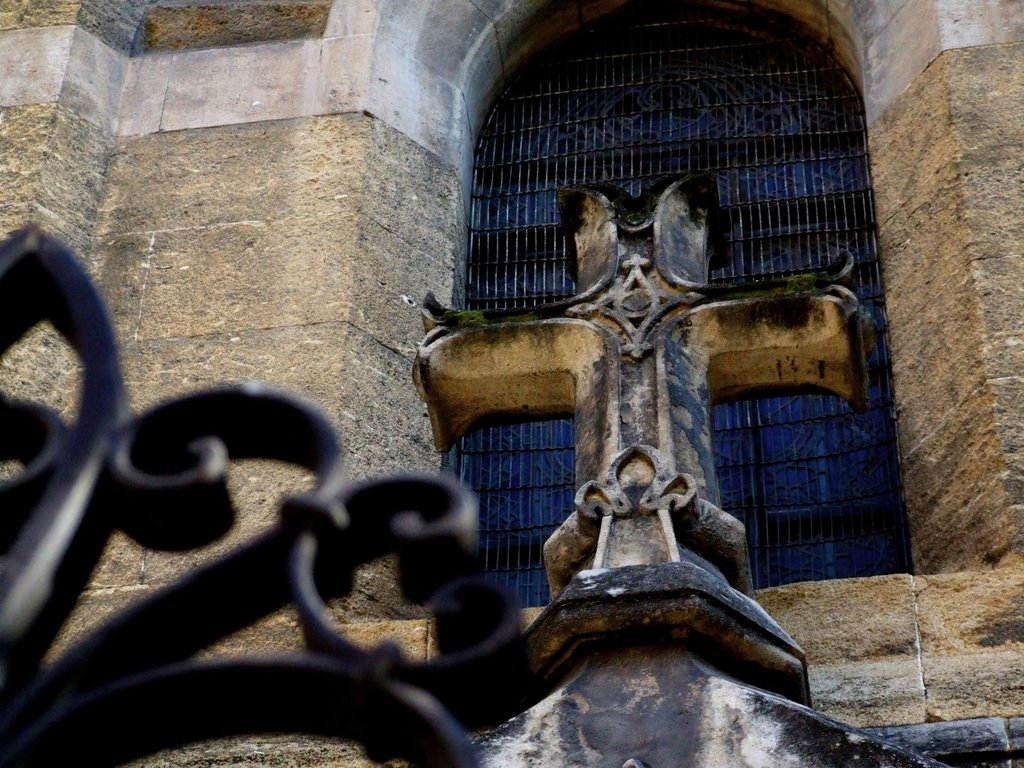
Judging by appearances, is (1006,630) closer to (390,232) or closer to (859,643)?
(859,643)

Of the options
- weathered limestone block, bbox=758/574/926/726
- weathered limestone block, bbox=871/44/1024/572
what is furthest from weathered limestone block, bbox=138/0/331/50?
weathered limestone block, bbox=758/574/926/726

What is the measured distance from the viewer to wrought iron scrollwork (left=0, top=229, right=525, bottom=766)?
1.88 meters

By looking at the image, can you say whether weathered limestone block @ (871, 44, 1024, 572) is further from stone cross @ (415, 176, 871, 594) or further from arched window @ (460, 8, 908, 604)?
stone cross @ (415, 176, 871, 594)

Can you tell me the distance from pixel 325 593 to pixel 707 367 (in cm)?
273

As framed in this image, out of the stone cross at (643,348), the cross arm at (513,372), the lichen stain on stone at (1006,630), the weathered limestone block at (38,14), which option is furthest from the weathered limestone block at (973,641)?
the weathered limestone block at (38,14)

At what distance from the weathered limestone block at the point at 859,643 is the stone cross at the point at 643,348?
16.4 inches

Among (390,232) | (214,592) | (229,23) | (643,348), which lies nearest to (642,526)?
(643,348)

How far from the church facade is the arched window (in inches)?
4.9

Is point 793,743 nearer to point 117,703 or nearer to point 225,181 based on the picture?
point 117,703

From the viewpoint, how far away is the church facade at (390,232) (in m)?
4.69

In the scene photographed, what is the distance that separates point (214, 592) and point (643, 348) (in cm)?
272

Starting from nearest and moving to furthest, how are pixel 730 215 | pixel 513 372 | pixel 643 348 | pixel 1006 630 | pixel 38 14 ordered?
1. pixel 1006 630
2. pixel 643 348
3. pixel 513 372
4. pixel 730 215
5. pixel 38 14

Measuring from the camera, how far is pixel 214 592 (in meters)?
2.01

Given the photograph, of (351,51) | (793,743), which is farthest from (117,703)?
(351,51)
